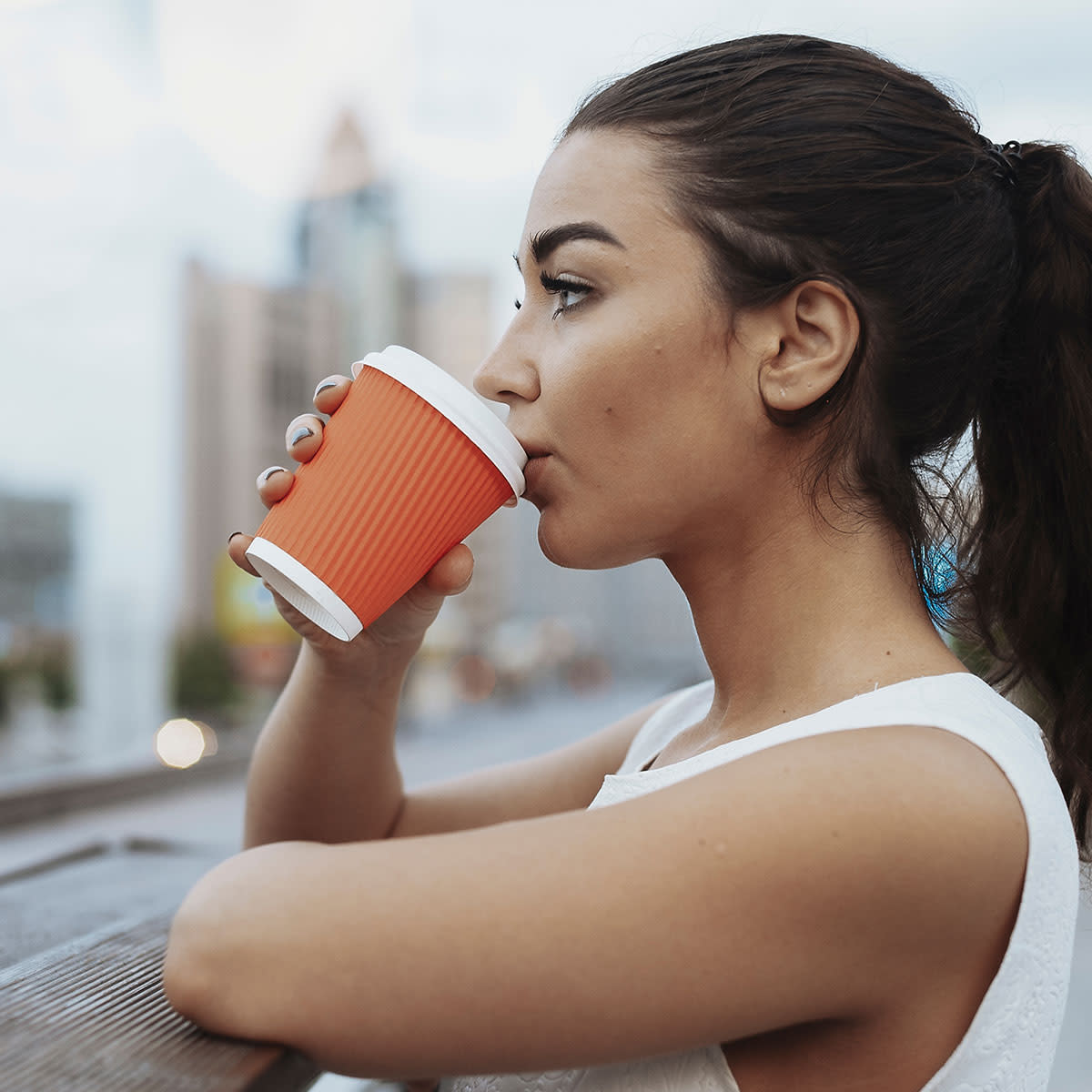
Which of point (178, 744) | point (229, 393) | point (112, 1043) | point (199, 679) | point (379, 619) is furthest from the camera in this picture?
point (229, 393)

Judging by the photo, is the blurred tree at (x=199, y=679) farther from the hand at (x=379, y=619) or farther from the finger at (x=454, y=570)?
the finger at (x=454, y=570)

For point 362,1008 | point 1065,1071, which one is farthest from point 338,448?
point 1065,1071

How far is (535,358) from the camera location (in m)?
1.28

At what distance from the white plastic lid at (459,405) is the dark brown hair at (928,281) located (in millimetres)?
276

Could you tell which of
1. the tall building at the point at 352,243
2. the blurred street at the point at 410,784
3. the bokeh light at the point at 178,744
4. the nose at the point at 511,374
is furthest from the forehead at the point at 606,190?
the tall building at the point at 352,243

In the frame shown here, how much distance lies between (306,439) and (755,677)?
56 centimetres

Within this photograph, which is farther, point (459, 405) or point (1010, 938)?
point (459, 405)

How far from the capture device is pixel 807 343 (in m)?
1.24

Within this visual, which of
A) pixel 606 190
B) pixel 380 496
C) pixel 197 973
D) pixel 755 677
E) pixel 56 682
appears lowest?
pixel 56 682

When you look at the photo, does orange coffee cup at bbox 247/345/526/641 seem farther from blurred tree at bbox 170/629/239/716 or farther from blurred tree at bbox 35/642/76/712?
blurred tree at bbox 35/642/76/712

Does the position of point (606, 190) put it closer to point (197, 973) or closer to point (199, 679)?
point (197, 973)

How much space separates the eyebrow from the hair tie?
0.47 m

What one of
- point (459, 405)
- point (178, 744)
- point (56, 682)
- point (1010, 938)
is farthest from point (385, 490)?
point (56, 682)

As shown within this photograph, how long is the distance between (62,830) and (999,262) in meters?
5.81
